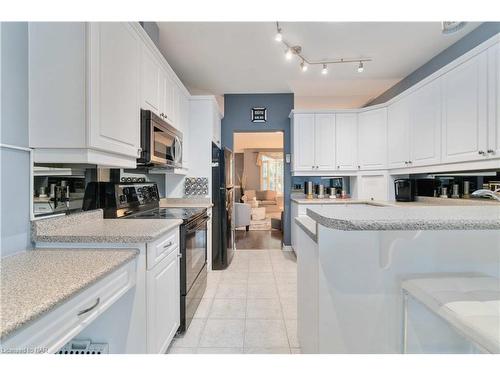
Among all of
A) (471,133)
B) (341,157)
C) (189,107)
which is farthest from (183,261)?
(341,157)

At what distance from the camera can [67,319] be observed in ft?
2.51

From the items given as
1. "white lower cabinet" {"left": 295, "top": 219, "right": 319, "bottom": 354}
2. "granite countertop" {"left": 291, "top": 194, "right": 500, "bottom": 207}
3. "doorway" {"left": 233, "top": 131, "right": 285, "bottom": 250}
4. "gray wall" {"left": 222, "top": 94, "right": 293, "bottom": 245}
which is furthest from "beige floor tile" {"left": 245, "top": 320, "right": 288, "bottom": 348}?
"doorway" {"left": 233, "top": 131, "right": 285, "bottom": 250}

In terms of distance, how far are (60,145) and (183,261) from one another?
1074mm

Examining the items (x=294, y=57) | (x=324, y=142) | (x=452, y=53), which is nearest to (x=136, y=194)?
(x=294, y=57)

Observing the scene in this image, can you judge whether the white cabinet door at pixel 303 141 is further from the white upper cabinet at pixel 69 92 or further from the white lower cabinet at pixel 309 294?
the white upper cabinet at pixel 69 92

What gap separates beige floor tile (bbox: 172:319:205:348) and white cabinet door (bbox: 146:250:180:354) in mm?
122

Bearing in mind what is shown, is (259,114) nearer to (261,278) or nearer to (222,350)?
(261,278)

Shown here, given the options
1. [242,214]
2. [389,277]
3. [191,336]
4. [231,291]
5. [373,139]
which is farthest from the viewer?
[242,214]

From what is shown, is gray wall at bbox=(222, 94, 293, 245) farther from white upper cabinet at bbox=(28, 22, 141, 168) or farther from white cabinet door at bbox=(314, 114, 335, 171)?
white upper cabinet at bbox=(28, 22, 141, 168)

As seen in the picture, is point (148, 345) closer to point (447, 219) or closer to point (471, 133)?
point (447, 219)

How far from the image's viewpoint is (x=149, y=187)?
2.48 meters

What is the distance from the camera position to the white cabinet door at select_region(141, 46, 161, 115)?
6.17ft

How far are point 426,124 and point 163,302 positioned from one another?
3.08 meters

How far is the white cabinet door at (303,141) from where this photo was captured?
3.83 metres
